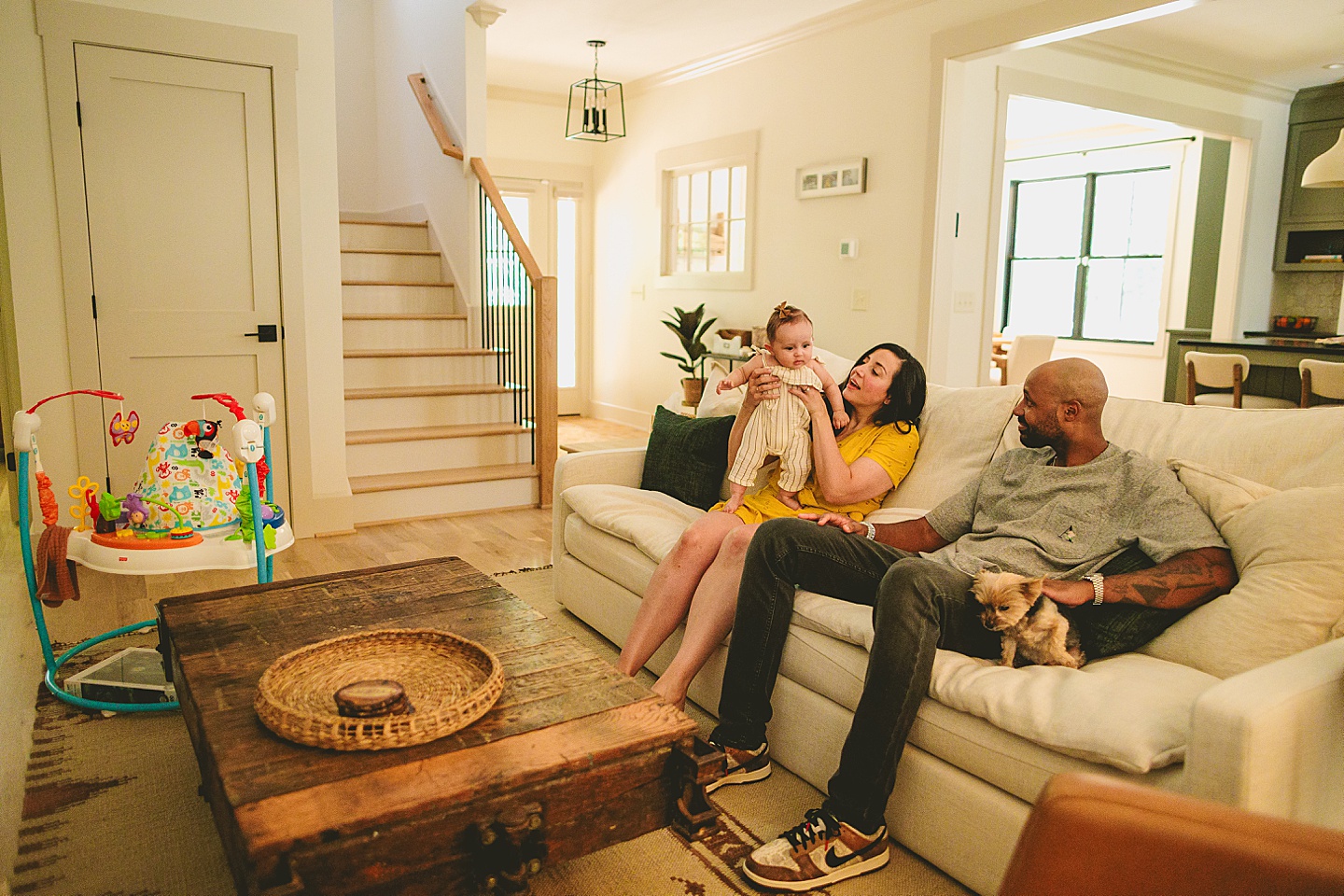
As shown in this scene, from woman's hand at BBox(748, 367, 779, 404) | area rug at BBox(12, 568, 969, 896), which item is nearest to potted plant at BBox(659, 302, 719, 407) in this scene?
woman's hand at BBox(748, 367, 779, 404)

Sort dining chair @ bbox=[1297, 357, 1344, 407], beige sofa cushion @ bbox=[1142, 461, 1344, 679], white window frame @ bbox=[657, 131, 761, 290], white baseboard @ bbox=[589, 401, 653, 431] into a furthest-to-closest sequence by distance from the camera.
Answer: white baseboard @ bbox=[589, 401, 653, 431], white window frame @ bbox=[657, 131, 761, 290], dining chair @ bbox=[1297, 357, 1344, 407], beige sofa cushion @ bbox=[1142, 461, 1344, 679]

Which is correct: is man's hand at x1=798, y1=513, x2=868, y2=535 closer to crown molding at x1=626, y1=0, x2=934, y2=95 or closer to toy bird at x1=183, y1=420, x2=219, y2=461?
toy bird at x1=183, y1=420, x2=219, y2=461

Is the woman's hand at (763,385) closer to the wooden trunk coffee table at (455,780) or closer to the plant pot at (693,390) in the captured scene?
the wooden trunk coffee table at (455,780)

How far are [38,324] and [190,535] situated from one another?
1793 mm

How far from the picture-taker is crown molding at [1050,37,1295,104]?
4.77 m

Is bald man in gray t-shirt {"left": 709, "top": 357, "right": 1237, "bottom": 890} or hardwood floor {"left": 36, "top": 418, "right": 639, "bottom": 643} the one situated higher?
bald man in gray t-shirt {"left": 709, "top": 357, "right": 1237, "bottom": 890}

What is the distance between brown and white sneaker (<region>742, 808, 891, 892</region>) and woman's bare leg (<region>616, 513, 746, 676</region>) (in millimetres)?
686

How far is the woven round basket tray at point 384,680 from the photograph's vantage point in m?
1.36

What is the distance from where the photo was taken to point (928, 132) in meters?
4.45

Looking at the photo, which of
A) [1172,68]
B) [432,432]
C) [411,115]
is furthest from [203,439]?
[1172,68]

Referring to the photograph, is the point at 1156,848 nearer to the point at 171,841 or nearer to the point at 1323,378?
the point at 171,841

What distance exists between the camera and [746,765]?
6.72 feet

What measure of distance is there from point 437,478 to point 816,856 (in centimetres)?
324

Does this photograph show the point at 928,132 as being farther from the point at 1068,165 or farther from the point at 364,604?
the point at 1068,165
